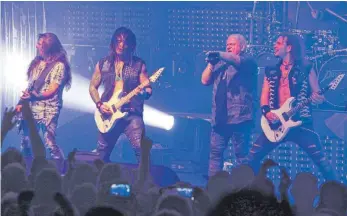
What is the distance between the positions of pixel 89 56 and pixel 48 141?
1.17 meters

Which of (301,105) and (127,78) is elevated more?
(127,78)

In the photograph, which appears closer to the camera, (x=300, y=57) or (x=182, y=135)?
(x=300, y=57)

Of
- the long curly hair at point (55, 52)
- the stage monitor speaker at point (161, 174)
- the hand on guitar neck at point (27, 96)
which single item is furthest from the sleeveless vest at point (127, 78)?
the hand on guitar neck at point (27, 96)

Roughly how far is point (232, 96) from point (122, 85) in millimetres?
1328

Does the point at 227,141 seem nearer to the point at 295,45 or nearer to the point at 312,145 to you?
the point at 312,145

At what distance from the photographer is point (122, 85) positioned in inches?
279

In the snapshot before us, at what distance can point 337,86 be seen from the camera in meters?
6.46

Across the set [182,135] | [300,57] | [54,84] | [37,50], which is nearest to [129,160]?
[182,135]

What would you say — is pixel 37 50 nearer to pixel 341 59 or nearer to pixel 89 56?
pixel 89 56

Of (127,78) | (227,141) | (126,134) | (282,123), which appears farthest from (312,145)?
(127,78)

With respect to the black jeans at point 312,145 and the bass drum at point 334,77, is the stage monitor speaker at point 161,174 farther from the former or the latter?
the bass drum at point 334,77

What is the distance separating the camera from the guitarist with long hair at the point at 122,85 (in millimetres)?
7031

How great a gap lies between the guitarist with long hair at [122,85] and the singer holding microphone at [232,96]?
0.82 m

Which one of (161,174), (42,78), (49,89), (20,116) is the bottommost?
(161,174)
